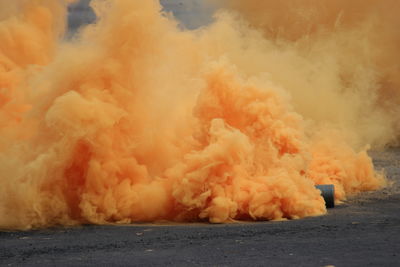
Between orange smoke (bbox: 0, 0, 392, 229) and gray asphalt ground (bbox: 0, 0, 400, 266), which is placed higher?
orange smoke (bbox: 0, 0, 392, 229)

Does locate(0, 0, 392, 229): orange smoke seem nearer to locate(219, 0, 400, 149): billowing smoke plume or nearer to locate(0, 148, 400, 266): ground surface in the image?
locate(0, 148, 400, 266): ground surface

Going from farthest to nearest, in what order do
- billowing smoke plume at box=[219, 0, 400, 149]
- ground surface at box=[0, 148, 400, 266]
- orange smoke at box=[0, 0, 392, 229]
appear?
billowing smoke plume at box=[219, 0, 400, 149]
orange smoke at box=[0, 0, 392, 229]
ground surface at box=[0, 148, 400, 266]

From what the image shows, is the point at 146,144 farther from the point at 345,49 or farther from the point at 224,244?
the point at 345,49

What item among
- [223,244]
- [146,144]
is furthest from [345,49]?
[223,244]

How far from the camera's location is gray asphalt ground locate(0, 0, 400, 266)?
904 cm

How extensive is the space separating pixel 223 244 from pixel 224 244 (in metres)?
0.02

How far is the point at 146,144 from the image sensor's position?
43.0 ft

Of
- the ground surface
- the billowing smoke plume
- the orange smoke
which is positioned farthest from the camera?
the billowing smoke plume

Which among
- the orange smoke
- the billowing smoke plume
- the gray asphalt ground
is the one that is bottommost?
the gray asphalt ground

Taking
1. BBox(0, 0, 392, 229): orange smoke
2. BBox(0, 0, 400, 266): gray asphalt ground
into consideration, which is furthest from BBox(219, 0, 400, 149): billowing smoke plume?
BBox(0, 0, 400, 266): gray asphalt ground

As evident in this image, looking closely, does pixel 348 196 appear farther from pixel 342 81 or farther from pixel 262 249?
pixel 342 81

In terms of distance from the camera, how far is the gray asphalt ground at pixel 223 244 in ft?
29.7

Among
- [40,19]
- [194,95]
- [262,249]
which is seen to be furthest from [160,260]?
[40,19]

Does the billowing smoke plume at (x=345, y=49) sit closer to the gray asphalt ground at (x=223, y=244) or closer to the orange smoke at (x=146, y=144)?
the orange smoke at (x=146, y=144)
